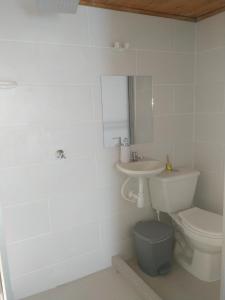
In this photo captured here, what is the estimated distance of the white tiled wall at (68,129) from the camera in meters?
1.76

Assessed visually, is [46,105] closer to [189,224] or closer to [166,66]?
[166,66]

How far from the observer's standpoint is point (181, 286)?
6.63 feet

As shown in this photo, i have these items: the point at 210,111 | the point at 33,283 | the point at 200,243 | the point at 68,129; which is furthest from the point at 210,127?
the point at 33,283

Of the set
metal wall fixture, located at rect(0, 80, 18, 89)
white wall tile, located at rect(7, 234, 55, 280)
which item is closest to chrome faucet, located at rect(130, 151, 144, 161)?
white wall tile, located at rect(7, 234, 55, 280)

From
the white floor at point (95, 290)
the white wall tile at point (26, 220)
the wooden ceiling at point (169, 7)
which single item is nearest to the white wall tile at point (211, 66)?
the wooden ceiling at point (169, 7)

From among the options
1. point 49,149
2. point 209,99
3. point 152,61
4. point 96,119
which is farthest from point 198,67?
point 49,149

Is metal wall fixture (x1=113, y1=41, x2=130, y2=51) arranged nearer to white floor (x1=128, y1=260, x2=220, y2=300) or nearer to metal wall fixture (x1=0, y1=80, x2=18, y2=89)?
metal wall fixture (x1=0, y1=80, x2=18, y2=89)

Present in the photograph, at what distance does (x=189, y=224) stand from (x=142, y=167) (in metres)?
0.61

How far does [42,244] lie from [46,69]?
1352 millimetres

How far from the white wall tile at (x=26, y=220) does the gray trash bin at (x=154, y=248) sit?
2.60 ft

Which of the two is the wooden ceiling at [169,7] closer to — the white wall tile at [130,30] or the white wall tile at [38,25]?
the white wall tile at [130,30]

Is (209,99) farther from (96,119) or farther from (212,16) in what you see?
(96,119)

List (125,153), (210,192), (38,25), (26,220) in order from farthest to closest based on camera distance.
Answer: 1. (210,192)
2. (125,153)
3. (26,220)
4. (38,25)

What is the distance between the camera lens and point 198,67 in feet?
7.94
